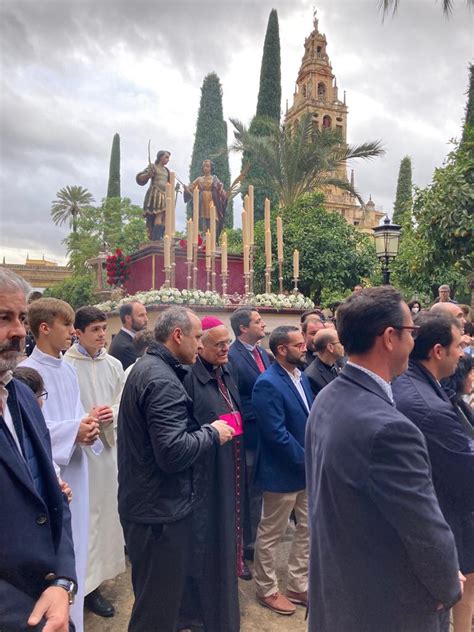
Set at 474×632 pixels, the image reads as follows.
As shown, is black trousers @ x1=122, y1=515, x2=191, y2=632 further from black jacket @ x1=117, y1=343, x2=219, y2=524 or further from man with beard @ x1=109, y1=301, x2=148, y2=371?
man with beard @ x1=109, y1=301, x2=148, y2=371

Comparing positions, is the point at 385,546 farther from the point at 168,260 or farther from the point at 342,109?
the point at 342,109

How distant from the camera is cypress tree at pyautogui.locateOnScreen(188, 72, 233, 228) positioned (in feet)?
107

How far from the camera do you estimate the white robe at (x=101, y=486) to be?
3684 mm

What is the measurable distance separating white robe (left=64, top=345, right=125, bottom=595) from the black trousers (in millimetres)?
1013

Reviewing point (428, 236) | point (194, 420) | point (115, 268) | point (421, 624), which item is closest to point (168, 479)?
point (194, 420)

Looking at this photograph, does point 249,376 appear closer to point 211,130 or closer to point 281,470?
point 281,470

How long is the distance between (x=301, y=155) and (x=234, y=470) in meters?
17.7

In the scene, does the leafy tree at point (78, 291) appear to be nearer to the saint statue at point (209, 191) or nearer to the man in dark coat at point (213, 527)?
the saint statue at point (209, 191)

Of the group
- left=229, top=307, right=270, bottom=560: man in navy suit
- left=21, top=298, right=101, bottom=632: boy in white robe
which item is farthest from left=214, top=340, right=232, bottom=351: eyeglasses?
left=229, top=307, right=270, bottom=560: man in navy suit

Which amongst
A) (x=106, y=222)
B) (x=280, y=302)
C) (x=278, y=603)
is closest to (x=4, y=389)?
(x=278, y=603)

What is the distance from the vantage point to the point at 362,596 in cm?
166

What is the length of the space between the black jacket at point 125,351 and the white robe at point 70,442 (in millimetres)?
1781

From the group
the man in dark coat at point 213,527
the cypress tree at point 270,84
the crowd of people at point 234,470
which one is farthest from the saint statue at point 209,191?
the cypress tree at point 270,84

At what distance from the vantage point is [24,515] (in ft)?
5.24
